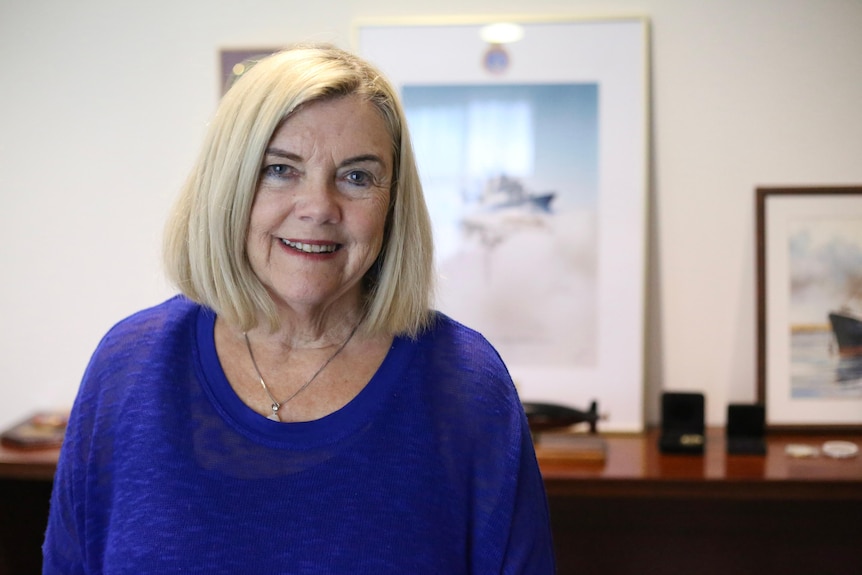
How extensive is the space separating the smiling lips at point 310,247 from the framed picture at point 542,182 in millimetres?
1165

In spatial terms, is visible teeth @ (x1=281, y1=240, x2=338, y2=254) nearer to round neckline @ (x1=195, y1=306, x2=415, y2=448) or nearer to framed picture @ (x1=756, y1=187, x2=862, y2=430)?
round neckline @ (x1=195, y1=306, x2=415, y2=448)

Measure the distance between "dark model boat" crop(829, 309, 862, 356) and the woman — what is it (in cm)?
136

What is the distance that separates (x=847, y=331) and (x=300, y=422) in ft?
5.50

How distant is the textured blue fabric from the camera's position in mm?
1309

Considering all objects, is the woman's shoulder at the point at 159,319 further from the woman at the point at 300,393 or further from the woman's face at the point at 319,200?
the woman's face at the point at 319,200

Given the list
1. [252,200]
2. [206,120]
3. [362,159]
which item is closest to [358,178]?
[362,159]

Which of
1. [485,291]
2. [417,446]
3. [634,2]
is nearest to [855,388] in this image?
[485,291]

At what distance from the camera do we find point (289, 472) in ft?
4.36

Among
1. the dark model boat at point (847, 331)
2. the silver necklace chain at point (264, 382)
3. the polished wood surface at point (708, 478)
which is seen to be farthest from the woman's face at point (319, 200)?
the dark model boat at point (847, 331)

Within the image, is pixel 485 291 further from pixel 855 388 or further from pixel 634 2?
pixel 855 388

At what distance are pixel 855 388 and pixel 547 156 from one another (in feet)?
3.26

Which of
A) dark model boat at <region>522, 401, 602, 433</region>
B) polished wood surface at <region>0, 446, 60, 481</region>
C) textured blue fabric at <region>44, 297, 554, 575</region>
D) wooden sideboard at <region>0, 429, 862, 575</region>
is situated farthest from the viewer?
wooden sideboard at <region>0, 429, 862, 575</region>

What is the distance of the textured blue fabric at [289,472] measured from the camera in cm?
131

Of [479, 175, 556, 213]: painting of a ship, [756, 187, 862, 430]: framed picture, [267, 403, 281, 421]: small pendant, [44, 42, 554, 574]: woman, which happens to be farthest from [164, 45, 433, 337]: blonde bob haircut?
[756, 187, 862, 430]: framed picture
